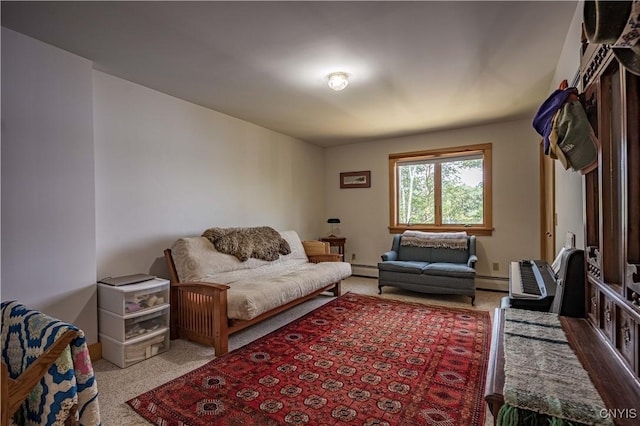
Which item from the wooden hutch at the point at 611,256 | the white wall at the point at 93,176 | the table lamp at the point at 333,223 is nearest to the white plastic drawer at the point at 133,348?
the white wall at the point at 93,176

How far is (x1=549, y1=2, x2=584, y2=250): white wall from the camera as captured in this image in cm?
189

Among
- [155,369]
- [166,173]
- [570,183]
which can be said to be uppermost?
[166,173]

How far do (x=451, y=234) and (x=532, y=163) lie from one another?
146 cm

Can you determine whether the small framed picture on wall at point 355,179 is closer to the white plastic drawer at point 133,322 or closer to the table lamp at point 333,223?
the table lamp at point 333,223

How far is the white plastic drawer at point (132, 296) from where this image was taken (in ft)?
7.77

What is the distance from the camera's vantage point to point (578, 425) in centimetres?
78

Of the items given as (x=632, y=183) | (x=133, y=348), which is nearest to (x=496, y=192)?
(x=632, y=183)

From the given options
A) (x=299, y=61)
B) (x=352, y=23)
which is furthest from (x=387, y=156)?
(x=352, y=23)

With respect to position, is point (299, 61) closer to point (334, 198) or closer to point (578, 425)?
point (578, 425)

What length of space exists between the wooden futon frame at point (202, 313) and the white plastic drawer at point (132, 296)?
24 cm

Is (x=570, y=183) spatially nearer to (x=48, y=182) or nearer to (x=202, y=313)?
(x=202, y=313)

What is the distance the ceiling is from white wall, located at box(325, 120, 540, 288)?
0.96 meters

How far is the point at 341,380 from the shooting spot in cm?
209

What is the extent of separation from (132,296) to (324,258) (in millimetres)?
2523
